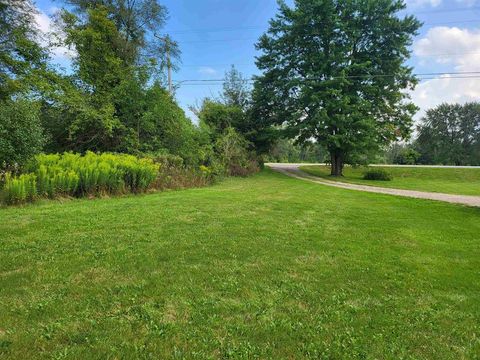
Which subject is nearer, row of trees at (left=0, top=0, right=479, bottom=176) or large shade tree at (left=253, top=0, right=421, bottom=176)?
row of trees at (left=0, top=0, right=479, bottom=176)

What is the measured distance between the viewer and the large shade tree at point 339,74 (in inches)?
822

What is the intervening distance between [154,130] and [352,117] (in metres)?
12.4

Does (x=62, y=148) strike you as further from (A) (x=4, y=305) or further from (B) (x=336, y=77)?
(B) (x=336, y=77)

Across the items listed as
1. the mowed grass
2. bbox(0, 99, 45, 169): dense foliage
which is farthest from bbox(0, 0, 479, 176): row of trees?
the mowed grass

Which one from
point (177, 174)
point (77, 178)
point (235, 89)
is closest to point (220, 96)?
point (235, 89)

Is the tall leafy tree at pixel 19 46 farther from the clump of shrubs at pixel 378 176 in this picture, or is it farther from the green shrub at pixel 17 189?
the clump of shrubs at pixel 378 176

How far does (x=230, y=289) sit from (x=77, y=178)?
20.2ft

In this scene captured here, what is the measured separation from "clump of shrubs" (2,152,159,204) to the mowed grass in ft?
3.72

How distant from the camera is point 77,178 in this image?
25.8 ft

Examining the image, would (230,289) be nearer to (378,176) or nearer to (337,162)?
(378,176)

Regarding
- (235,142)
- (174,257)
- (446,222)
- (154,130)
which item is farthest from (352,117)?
(174,257)

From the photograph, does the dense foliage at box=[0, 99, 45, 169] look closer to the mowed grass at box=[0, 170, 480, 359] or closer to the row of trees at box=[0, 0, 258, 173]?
the mowed grass at box=[0, 170, 480, 359]

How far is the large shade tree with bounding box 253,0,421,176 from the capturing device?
20891 millimetres

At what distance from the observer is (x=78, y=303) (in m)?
2.67
